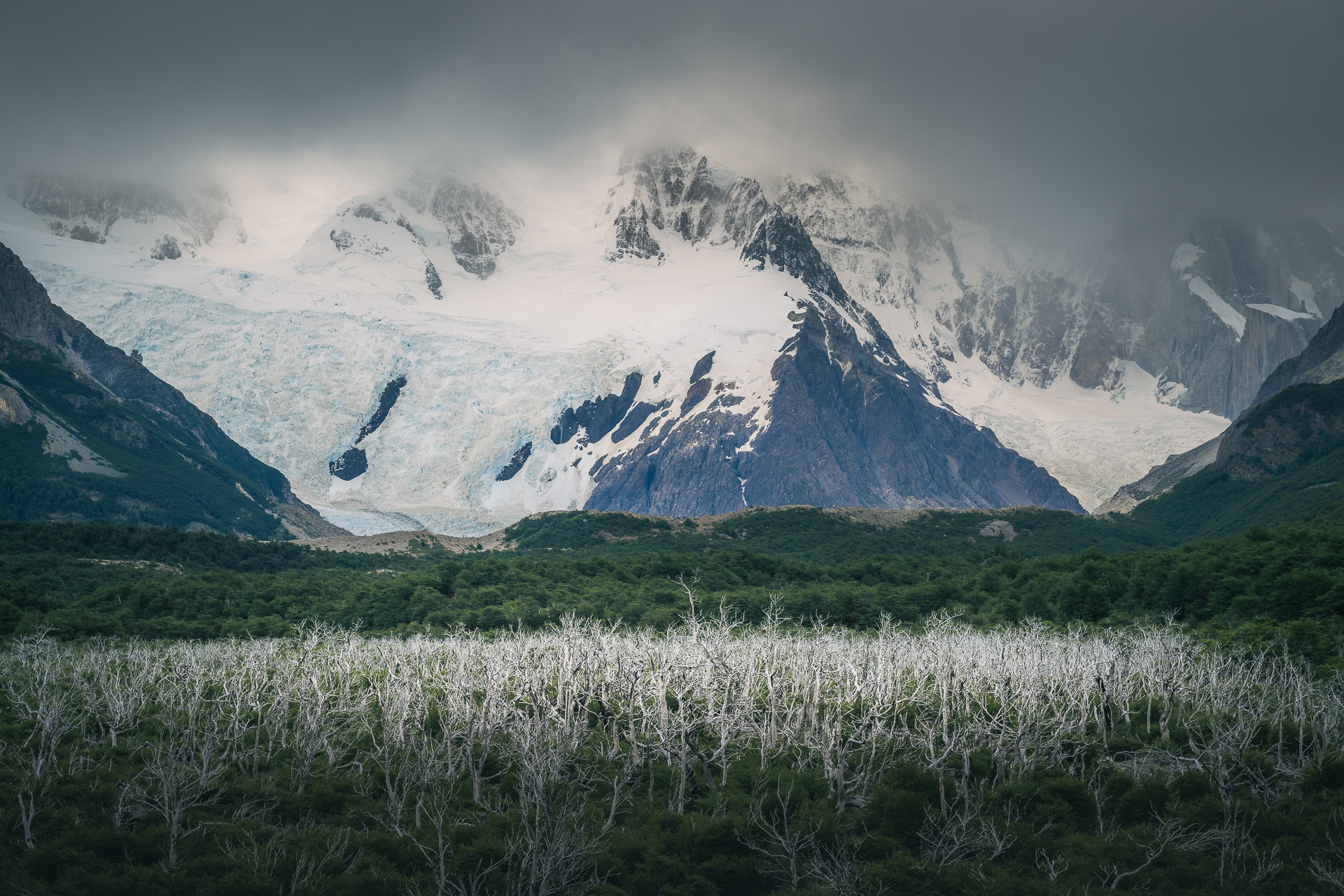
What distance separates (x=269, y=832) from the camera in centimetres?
3384

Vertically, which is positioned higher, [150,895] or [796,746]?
[796,746]

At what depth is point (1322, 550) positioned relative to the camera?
75.3 meters

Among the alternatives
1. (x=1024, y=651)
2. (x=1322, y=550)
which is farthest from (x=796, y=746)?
(x=1322, y=550)

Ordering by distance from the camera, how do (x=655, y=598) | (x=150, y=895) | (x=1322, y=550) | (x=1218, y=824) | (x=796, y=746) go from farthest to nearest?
(x=655, y=598) < (x=1322, y=550) < (x=796, y=746) < (x=1218, y=824) < (x=150, y=895)

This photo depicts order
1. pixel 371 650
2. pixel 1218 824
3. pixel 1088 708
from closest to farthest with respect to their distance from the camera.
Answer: pixel 1218 824 → pixel 1088 708 → pixel 371 650

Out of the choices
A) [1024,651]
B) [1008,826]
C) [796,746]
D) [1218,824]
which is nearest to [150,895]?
[796,746]

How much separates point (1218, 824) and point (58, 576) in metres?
111

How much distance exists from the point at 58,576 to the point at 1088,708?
342 ft

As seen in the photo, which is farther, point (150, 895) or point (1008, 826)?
point (1008, 826)

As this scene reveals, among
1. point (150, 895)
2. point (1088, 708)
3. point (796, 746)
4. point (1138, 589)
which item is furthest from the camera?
point (1138, 589)

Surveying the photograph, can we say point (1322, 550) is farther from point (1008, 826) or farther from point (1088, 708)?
point (1008, 826)

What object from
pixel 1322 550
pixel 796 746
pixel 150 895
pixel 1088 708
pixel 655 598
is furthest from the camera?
pixel 655 598

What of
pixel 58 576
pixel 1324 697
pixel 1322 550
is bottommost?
pixel 58 576

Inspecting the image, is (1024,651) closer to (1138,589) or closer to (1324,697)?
(1324,697)
